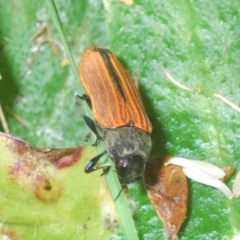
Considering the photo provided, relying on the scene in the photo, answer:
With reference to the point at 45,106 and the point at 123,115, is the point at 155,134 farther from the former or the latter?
the point at 45,106

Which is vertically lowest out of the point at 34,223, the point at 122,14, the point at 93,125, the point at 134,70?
the point at 34,223

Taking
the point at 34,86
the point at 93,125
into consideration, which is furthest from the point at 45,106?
the point at 93,125

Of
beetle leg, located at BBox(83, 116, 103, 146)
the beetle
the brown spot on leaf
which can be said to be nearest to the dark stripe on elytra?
the beetle

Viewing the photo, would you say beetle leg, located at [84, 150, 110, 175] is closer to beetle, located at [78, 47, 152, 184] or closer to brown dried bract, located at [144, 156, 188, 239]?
beetle, located at [78, 47, 152, 184]

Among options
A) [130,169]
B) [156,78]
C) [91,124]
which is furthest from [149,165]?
[156,78]

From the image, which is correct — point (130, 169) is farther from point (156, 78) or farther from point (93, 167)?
point (156, 78)
